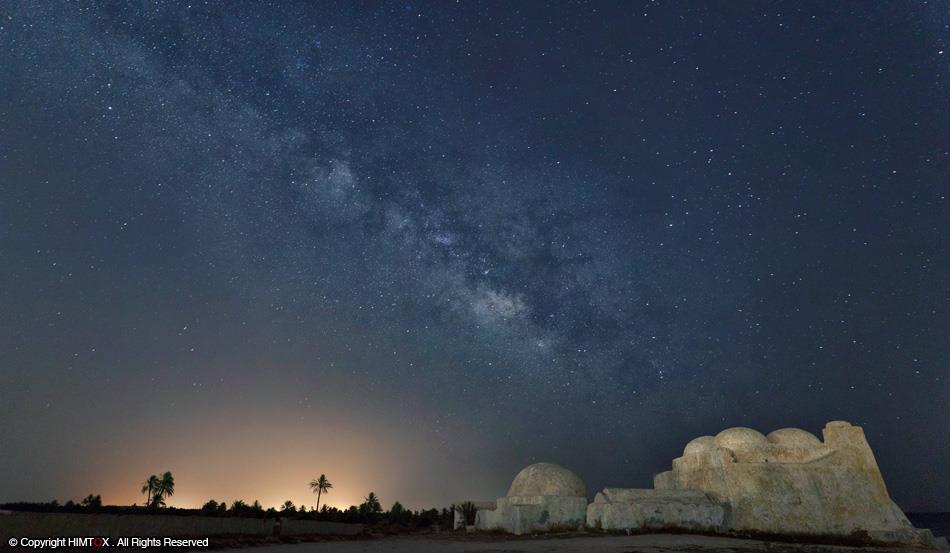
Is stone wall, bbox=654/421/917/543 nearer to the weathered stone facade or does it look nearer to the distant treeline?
the weathered stone facade

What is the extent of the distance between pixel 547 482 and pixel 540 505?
3.36 m

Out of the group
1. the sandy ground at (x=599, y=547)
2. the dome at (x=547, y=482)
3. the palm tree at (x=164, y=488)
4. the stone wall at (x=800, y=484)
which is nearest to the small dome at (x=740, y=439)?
the stone wall at (x=800, y=484)

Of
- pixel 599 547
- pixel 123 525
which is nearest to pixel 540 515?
pixel 599 547

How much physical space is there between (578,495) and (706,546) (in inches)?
535

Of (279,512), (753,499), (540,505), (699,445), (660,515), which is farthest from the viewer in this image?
(279,512)

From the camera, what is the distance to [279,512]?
44.8 metres

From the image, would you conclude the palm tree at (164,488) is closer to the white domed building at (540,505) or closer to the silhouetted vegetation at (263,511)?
the silhouetted vegetation at (263,511)

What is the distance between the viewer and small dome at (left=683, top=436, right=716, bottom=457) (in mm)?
33666

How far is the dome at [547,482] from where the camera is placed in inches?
1283

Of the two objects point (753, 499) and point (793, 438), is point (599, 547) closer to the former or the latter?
point (753, 499)

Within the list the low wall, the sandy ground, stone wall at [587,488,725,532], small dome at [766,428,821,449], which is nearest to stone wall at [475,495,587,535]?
stone wall at [587,488,725,532]

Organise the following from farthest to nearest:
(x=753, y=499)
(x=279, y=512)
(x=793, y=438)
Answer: (x=279, y=512), (x=793, y=438), (x=753, y=499)

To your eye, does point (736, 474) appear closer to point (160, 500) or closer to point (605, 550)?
point (605, 550)

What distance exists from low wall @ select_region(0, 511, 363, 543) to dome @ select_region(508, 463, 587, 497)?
48.2ft
